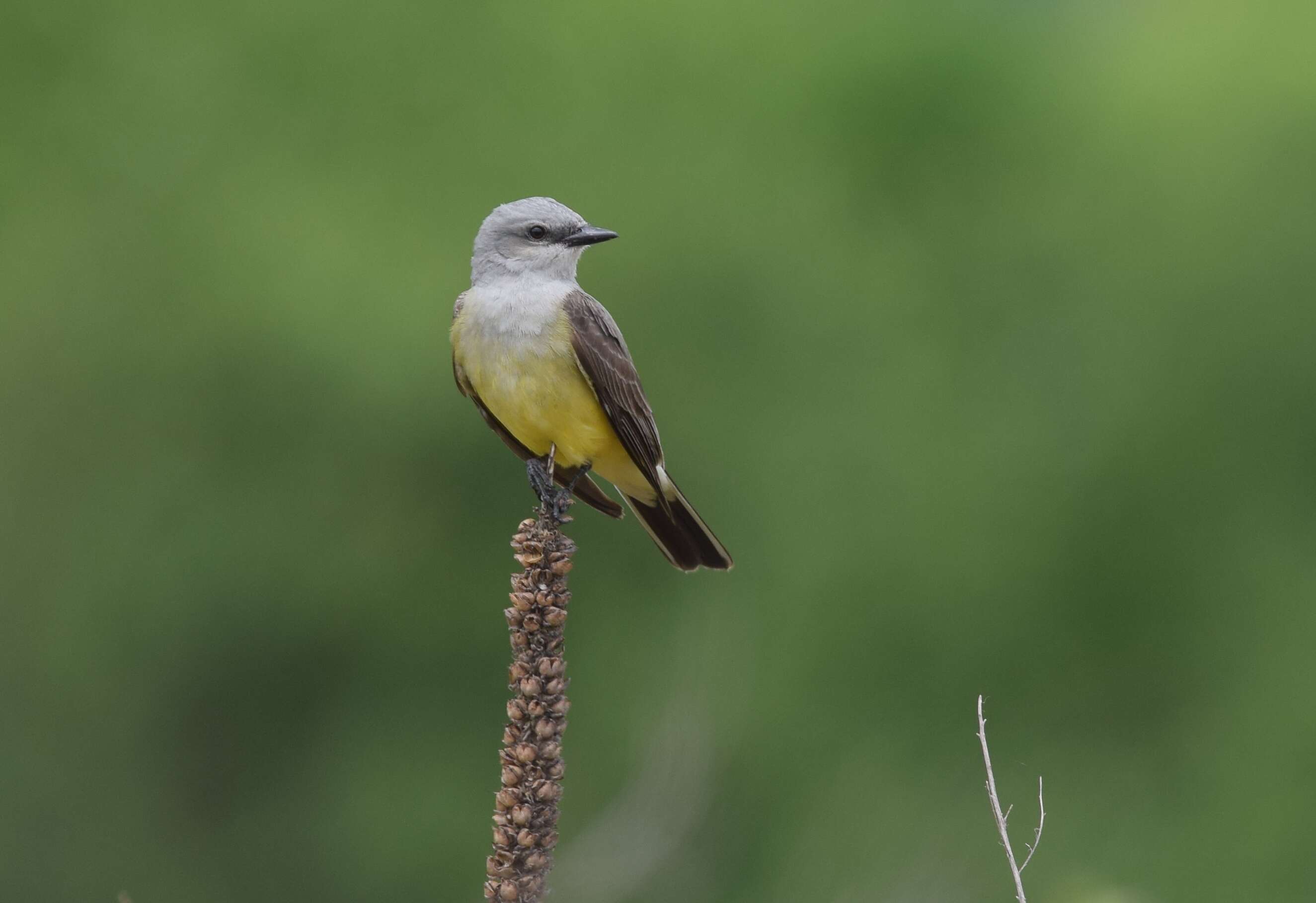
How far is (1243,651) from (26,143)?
Result: 41.5ft

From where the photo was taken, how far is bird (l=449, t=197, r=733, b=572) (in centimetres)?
529

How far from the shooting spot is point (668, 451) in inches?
514

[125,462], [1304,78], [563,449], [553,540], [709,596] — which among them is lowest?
[553,540]

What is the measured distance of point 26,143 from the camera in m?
15.7

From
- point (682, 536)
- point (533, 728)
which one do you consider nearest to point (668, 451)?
point (682, 536)

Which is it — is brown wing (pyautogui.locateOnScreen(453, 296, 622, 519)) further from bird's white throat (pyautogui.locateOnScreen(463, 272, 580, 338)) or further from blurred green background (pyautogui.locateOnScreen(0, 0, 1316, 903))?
blurred green background (pyautogui.locateOnScreen(0, 0, 1316, 903))

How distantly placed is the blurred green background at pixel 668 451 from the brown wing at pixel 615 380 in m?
5.99

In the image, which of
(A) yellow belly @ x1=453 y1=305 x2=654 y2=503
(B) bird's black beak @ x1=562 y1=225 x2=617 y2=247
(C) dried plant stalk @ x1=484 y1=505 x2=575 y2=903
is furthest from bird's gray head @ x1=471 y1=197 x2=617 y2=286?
(C) dried plant stalk @ x1=484 y1=505 x2=575 y2=903

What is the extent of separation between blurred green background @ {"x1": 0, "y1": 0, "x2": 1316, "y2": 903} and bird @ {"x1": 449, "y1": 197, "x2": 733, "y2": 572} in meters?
5.65

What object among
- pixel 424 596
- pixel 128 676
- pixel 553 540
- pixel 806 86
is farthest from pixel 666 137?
pixel 553 540

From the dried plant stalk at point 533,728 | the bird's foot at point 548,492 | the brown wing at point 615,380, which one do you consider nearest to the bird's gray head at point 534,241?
the brown wing at point 615,380

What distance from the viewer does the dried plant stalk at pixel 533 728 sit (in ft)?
8.90

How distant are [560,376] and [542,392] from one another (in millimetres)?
93

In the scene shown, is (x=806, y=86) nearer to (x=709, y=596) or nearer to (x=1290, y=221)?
(x=1290, y=221)
